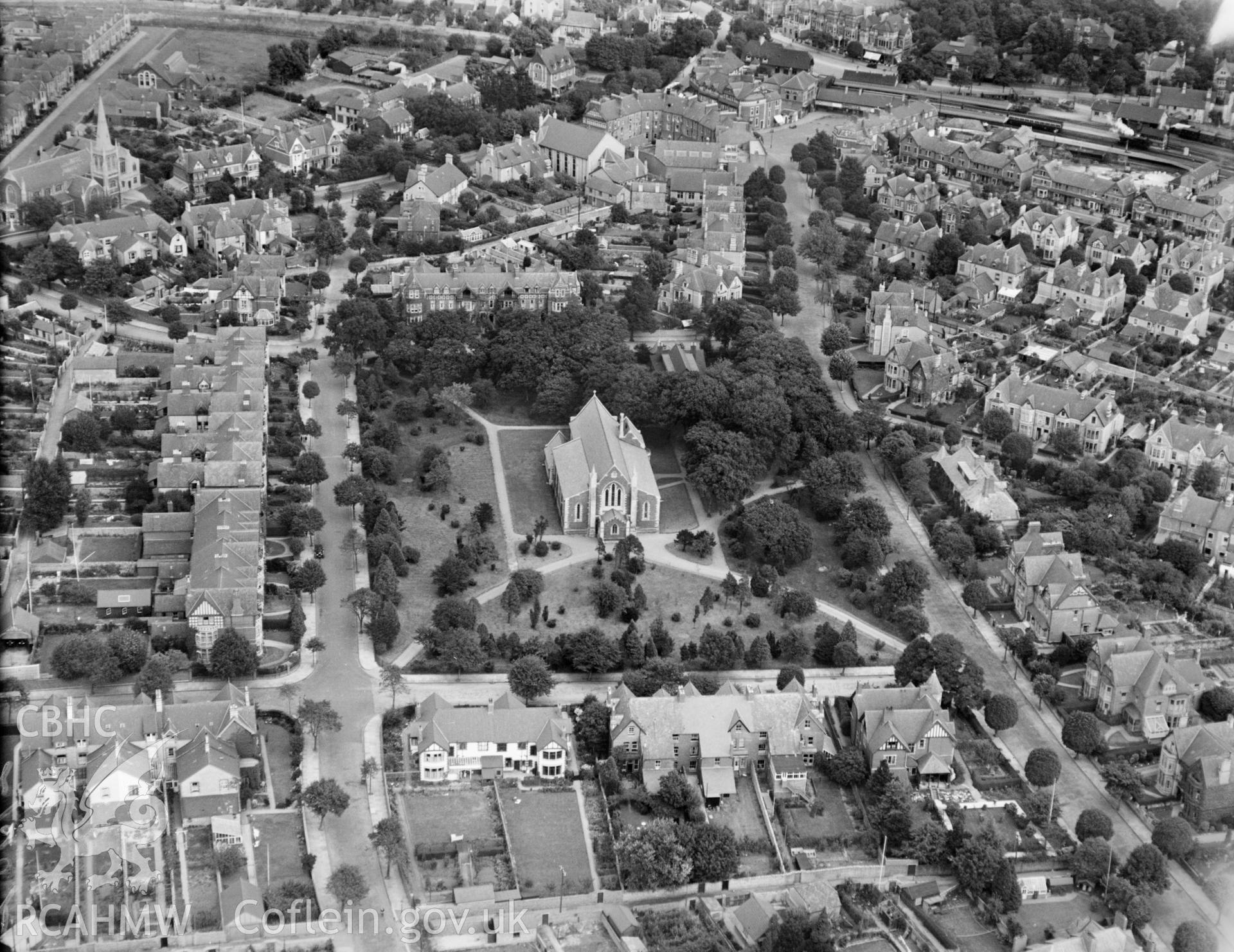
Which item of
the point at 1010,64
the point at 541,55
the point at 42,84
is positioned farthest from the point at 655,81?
the point at 42,84

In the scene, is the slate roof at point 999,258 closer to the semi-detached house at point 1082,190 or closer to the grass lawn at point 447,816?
the semi-detached house at point 1082,190

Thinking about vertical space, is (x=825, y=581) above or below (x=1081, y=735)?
below

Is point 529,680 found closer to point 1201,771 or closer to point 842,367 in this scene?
point 1201,771

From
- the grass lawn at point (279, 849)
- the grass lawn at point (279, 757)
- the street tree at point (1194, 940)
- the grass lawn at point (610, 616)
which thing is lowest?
the grass lawn at point (610, 616)

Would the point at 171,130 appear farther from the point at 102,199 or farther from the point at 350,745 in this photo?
the point at 350,745

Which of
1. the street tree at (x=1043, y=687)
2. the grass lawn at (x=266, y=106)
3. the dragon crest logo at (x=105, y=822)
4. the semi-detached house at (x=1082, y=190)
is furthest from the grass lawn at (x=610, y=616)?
the grass lawn at (x=266, y=106)

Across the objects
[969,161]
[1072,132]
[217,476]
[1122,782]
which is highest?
[217,476]

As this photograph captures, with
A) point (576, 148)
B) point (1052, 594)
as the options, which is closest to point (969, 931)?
point (1052, 594)
